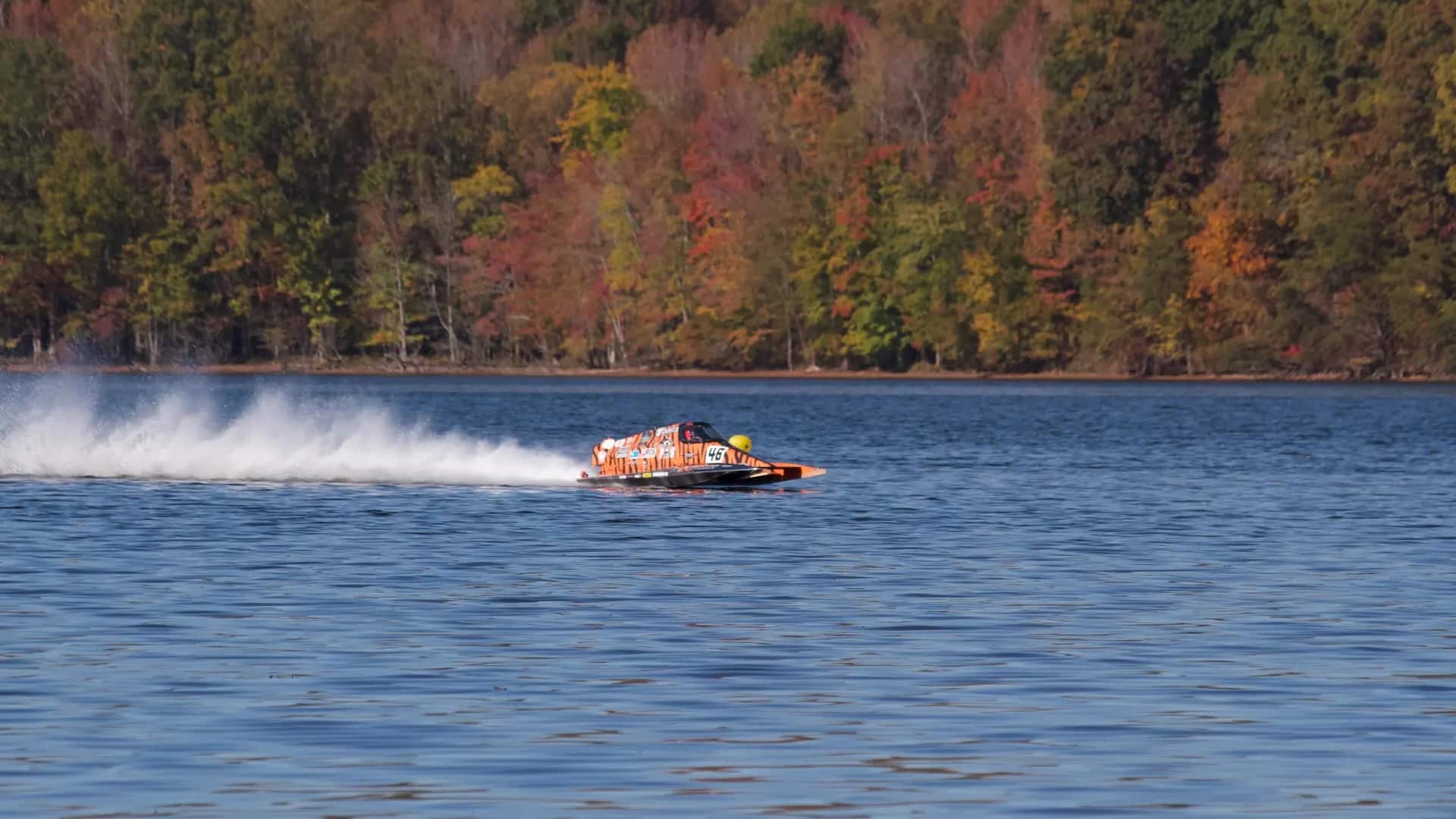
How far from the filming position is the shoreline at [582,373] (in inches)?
5807

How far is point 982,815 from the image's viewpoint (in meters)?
17.2

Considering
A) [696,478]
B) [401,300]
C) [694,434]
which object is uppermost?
[401,300]

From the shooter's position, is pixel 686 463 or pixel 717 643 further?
pixel 686 463

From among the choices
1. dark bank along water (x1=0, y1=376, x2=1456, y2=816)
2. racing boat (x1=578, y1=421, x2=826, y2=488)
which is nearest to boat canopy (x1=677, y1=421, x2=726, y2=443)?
racing boat (x1=578, y1=421, x2=826, y2=488)

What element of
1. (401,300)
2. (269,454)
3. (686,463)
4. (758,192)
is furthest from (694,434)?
(401,300)

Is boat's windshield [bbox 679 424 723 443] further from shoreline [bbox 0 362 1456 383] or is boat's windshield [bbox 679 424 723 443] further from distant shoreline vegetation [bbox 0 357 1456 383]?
distant shoreline vegetation [bbox 0 357 1456 383]

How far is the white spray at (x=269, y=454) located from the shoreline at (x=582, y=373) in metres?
77.8

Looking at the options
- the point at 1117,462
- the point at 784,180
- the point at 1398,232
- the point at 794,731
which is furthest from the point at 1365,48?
the point at 794,731

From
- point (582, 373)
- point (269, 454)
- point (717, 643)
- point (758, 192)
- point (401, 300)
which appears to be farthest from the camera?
point (582, 373)

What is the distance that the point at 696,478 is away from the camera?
49.8 metres

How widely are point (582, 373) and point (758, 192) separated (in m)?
18.1

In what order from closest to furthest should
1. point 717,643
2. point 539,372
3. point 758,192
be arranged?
point 717,643
point 758,192
point 539,372

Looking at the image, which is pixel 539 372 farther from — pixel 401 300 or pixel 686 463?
pixel 686 463

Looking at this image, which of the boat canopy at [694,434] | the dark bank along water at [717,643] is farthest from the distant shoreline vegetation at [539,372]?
the boat canopy at [694,434]
